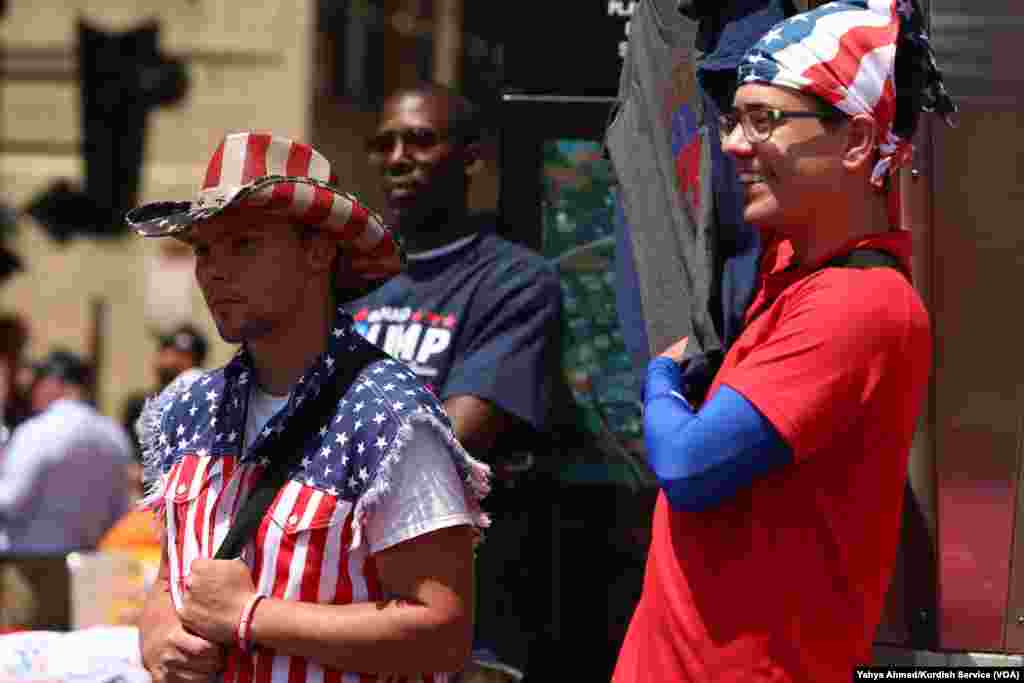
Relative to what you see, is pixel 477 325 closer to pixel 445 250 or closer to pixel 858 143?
pixel 445 250

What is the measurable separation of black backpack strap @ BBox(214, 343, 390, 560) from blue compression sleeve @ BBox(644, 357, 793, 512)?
57 centimetres

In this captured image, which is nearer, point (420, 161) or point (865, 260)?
point (865, 260)

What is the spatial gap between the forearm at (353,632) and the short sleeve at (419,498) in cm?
12

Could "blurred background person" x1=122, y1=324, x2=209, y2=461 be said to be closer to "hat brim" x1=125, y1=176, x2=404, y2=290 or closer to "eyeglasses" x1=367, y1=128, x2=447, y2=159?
"eyeglasses" x1=367, y1=128, x2=447, y2=159

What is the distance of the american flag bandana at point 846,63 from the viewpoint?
2.95m

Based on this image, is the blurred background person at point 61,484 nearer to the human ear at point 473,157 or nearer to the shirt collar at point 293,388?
the human ear at point 473,157

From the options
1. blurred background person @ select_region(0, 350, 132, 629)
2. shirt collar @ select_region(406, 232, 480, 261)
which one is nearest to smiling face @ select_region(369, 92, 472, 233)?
shirt collar @ select_region(406, 232, 480, 261)

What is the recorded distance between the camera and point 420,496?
2941 mm

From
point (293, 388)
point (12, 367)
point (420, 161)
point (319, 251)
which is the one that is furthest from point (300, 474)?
point (12, 367)

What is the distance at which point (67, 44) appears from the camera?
1380 cm

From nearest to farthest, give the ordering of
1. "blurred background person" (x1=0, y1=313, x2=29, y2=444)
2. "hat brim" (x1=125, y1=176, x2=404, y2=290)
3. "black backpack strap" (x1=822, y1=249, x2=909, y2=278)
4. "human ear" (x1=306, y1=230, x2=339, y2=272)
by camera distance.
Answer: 1. "black backpack strap" (x1=822, y1=249, x2=909, y2=278)
2. "hat brim" (x1=125, y1=176, x2=404, y2=290)
3. "human ear" (x1=306, y1=230, x2=339, y2=272)
4. "blurred background person" (x1=0, y1=313, x2=29, y2=444)

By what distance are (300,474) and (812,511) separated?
2.84 ft

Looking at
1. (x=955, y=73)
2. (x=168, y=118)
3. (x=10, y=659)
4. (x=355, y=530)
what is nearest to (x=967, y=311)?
(x=955, y=73)

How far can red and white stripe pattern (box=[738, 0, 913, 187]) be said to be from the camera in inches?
116
